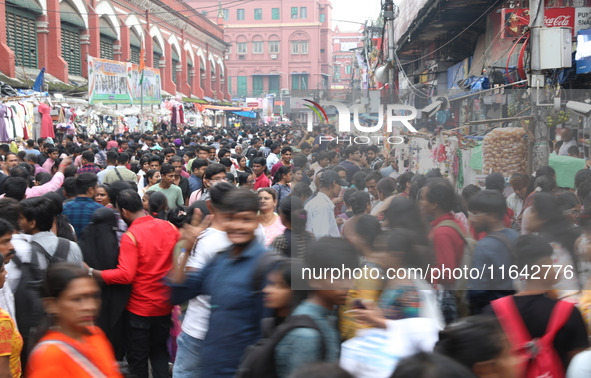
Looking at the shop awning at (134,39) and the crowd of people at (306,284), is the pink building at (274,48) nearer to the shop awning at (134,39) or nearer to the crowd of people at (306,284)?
the shop awning at (134,39)

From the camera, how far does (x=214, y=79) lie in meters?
60.2

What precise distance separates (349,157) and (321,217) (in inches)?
79.1

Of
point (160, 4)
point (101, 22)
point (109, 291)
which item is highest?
point (160, 4)

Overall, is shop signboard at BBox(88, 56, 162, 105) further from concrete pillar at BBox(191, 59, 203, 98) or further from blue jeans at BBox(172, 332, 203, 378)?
concrete pillar at BBox(191, 59, 203, 98)

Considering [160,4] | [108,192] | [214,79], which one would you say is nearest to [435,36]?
[108,192]

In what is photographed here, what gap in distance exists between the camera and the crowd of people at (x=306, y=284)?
2.53 metres

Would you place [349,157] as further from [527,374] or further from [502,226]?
[527,374]

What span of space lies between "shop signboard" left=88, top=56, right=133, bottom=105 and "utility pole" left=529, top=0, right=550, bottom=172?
1437 cm

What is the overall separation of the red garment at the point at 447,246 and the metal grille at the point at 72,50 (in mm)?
27181

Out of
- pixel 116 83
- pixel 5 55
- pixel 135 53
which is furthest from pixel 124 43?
pixel 116 83

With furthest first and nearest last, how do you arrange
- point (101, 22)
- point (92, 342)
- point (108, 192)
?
point (101, 22) → point (108, 192) → point (92, 342)

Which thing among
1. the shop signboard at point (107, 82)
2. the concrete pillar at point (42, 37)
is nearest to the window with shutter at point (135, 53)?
the concrete pillar at point (42, 37)

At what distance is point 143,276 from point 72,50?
87.2 feet

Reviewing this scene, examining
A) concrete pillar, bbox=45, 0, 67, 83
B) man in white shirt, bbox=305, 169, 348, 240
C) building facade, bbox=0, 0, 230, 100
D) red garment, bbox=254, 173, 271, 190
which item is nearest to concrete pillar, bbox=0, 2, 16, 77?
building facade, bbox=0, 0, 230, 100
